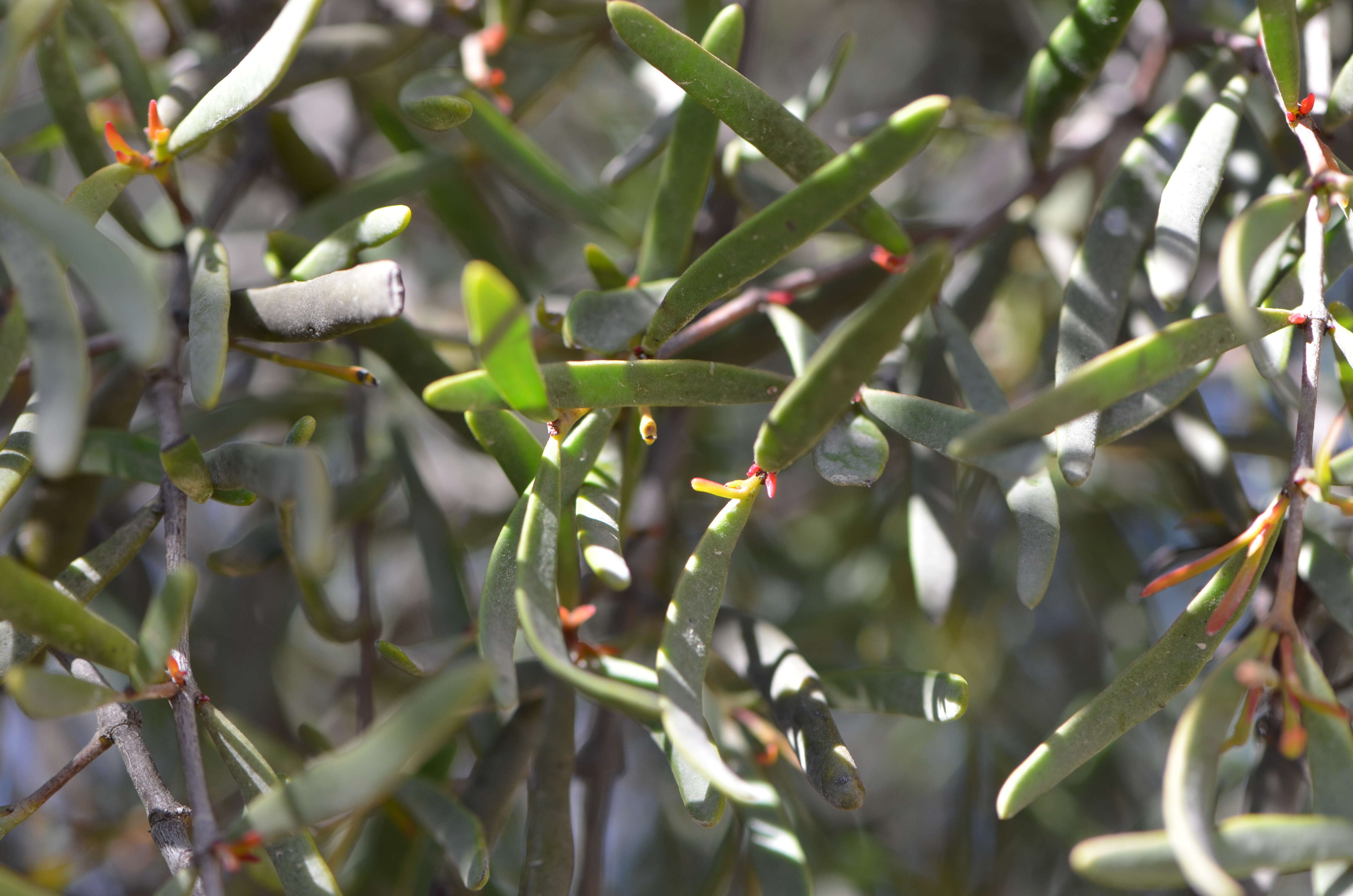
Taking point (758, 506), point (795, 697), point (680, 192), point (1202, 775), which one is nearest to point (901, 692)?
point (795, 697)

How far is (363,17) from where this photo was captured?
0.87 meters

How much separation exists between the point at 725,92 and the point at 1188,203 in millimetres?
207

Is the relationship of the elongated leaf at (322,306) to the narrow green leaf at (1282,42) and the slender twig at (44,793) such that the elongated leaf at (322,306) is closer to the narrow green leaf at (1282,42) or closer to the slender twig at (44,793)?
the slender twig at (44,793)

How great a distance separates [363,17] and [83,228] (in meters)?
0.70

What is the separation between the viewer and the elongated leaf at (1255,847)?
28cm

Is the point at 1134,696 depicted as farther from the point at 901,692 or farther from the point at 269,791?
the point at 269,791

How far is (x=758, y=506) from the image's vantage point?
3.49 ft

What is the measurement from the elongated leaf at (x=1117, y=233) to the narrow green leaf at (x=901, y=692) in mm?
105

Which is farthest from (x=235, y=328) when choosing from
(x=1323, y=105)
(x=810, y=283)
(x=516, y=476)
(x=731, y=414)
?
(x=731, y=414)

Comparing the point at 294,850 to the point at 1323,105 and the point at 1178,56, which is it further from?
the point at 1178,56

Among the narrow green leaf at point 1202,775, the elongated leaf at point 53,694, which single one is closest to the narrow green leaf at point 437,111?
the elongated leaf at point 53,694

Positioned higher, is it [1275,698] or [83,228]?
[83,228]

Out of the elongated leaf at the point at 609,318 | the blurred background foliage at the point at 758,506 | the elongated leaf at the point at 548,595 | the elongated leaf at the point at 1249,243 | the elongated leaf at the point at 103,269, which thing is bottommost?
the blurred background foliage at the point at 758,506

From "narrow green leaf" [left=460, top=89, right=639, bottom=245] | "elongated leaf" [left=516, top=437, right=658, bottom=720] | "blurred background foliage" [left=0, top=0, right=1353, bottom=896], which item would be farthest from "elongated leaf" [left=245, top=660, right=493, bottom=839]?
"narrow green leaf" [left=460, top=89, right=639, bottom=245]
